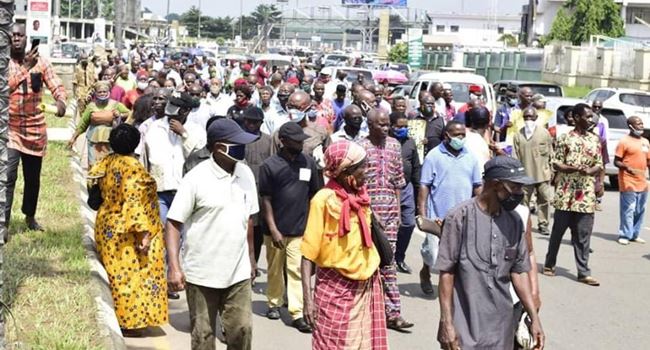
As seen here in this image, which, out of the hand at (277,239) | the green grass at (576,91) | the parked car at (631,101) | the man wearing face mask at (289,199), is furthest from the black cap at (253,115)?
the green grass at (576,91)

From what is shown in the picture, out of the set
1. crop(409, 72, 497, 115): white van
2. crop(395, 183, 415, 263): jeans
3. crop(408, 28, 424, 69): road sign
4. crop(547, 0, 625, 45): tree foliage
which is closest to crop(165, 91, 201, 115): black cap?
crop(395, 183, 415, 263): jeans

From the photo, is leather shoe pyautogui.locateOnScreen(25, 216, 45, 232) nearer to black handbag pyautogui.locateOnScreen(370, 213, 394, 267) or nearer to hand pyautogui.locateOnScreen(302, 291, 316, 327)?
hand pyautogui.locateOnScreen(302, 291, 316, 327)

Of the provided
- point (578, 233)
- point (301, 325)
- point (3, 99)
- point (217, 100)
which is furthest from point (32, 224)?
point (578, 233)

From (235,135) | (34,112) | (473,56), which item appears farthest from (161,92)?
(473,56)

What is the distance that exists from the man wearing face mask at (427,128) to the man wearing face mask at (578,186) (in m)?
2.09

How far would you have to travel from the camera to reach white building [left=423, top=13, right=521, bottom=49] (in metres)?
114

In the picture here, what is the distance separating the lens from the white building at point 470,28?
11412cm

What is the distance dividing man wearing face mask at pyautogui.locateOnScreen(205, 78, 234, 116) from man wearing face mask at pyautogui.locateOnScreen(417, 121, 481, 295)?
5.61 meters

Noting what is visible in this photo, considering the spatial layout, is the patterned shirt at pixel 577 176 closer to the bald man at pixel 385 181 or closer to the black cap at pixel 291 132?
the bald man at pixel 385 181

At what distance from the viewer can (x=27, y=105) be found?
9.54 meters

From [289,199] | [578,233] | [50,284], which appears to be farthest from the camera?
[578,233]

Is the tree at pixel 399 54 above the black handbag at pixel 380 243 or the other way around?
above

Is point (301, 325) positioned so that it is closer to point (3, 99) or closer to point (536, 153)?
point (3, 99)

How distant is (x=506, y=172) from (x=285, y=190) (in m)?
3.29
